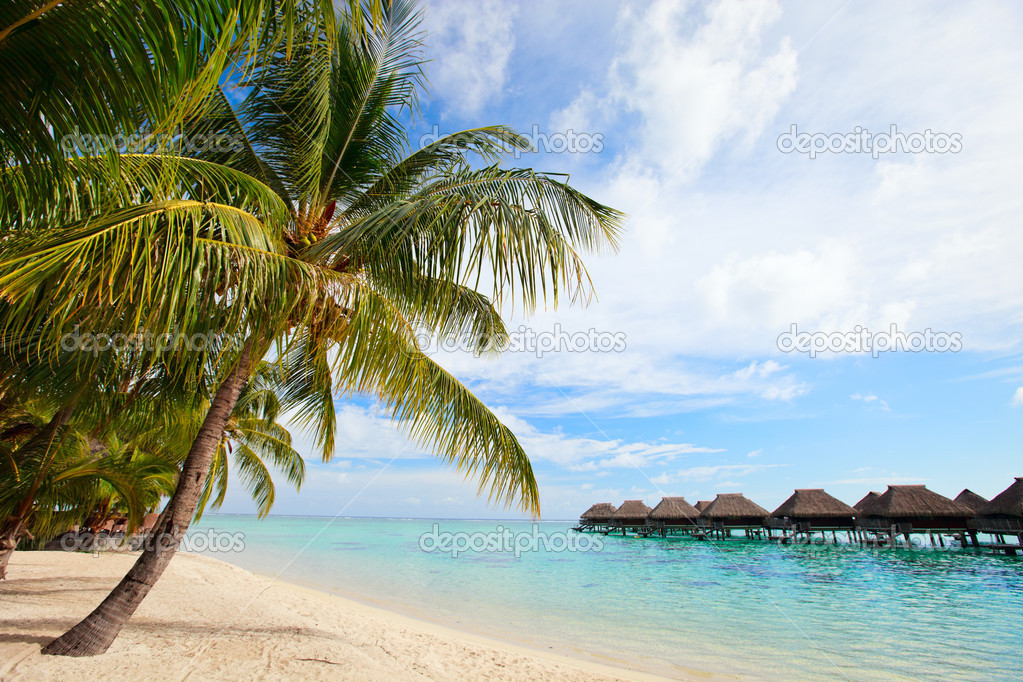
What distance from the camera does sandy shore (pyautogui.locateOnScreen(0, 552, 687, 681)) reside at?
172 inches

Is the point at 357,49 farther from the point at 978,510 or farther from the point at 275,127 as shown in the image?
the point at 978,510

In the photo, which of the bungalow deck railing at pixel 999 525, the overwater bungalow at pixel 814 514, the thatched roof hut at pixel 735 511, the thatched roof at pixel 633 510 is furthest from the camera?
the thatched roof at pixel 633 510

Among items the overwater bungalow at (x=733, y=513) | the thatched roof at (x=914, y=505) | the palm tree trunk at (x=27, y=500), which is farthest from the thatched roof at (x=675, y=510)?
the palm tree trunk at (x=27, y=500)

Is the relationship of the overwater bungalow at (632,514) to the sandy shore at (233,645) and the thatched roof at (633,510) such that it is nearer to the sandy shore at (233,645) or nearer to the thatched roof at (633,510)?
the thatched roof at (633,510)

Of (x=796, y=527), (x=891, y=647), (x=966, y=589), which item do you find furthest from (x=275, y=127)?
(x=796, y=527)

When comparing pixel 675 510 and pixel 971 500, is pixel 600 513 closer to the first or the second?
pixel 675 510

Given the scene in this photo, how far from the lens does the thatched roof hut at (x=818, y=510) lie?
30.0 metres

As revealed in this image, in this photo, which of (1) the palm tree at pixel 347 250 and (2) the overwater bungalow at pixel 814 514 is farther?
(2) the overwater bungalow at pixel 814 514

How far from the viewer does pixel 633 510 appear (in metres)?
39.2

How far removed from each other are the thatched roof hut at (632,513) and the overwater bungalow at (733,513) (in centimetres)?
507

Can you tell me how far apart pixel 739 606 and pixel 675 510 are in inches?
988

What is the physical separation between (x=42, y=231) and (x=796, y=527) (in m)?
35.6

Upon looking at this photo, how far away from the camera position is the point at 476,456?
516 cm

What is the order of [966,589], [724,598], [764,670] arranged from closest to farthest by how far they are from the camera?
[764,670] → [724,598] → [966,589]
